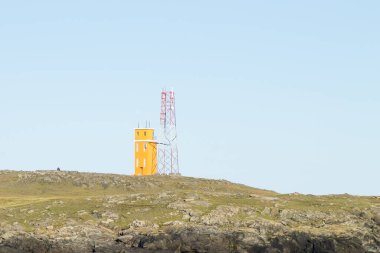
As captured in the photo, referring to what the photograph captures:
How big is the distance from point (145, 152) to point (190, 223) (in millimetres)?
66132

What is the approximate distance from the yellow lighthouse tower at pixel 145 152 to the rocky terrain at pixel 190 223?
49.4m

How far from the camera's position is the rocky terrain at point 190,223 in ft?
298

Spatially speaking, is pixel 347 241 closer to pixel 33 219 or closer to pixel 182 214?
pixel 182 214

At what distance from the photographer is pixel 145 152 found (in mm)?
159750

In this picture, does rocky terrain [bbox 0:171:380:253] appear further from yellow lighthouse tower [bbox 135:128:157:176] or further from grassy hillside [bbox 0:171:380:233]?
yellow lighthouse tower [bbox 135:128:157:176]

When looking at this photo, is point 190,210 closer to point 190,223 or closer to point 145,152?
point 190,223

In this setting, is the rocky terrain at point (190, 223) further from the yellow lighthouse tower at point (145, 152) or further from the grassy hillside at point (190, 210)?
the yellow lighthouse tower at point (145, 152)

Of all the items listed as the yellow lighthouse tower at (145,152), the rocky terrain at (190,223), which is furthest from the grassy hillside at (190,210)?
the yellow lighthouse tower at (145,152)

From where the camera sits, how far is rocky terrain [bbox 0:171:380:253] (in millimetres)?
90938

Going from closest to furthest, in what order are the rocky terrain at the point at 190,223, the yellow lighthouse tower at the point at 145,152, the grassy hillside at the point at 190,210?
the rocky terrain at the point at 190,223
the grassy hillside at the point at 190,210
the yellow lighthouse tower at the point at 145,152

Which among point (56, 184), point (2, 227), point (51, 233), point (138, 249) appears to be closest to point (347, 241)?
point (138, 249)

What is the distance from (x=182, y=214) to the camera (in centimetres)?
9819

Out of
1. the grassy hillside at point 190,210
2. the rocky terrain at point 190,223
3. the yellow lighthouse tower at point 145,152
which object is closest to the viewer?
the rocky terrain at point 190,223

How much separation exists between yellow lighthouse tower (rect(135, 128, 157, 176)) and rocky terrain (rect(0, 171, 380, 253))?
49.4 metres
